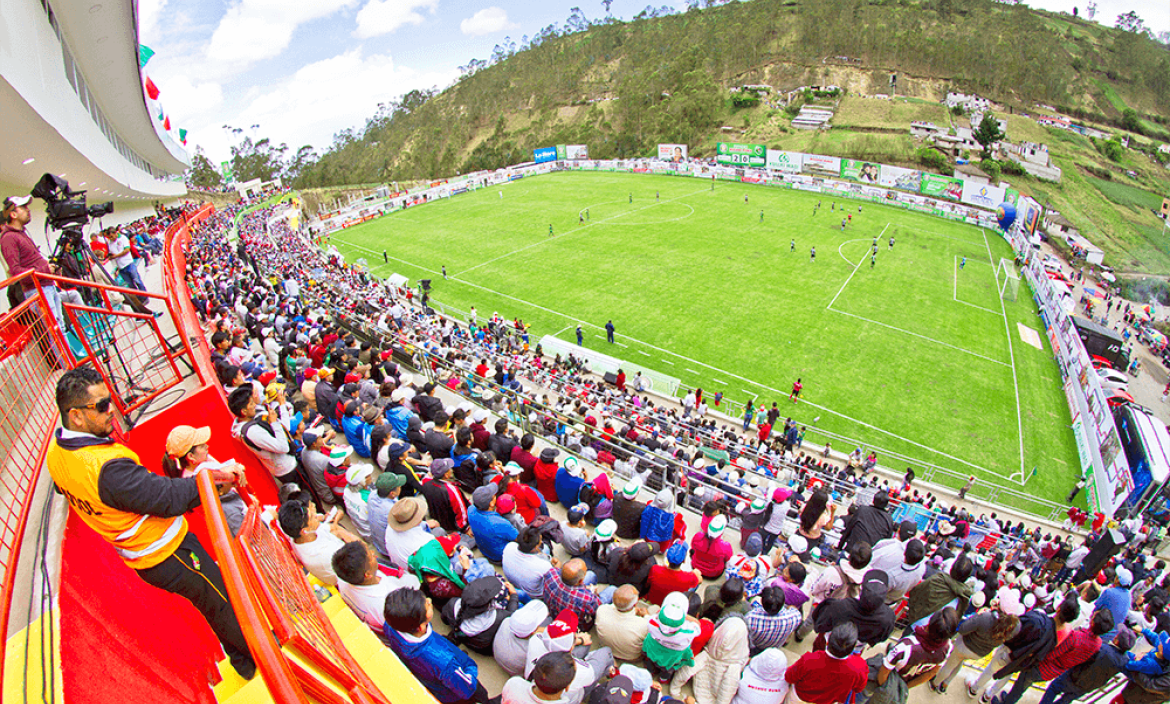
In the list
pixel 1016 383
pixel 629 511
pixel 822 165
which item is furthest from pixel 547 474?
pixel 822 165

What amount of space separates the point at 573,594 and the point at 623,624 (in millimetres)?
551

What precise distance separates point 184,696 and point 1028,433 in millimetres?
23239

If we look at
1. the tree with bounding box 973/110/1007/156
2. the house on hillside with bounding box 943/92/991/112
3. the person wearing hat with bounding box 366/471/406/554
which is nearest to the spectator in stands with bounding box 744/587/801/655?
the person wearing hat with bounding box 366/471/406/554

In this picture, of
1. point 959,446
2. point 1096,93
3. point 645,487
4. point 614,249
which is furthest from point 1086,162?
point 645,487

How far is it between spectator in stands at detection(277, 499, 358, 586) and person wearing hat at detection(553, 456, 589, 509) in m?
2.75

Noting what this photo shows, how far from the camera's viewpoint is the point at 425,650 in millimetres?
3830

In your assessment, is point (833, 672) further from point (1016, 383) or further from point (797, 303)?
point (797, 303)

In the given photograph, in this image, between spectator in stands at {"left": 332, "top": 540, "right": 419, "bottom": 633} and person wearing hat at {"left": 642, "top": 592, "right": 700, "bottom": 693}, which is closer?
spectator in stands at {"left": 332, "top": 540, "right": 419, "bottom": 633}

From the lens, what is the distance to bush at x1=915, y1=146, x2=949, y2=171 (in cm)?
5678

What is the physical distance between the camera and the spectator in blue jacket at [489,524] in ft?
17.6

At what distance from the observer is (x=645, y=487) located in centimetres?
841

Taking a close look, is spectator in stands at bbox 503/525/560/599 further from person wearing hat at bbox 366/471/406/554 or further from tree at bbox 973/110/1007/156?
tree at bbox 973/110/1007/156

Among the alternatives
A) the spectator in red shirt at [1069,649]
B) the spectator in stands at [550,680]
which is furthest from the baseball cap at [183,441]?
the spectator in red shirt at [1069,649]

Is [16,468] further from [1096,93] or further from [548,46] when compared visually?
[548,46]
